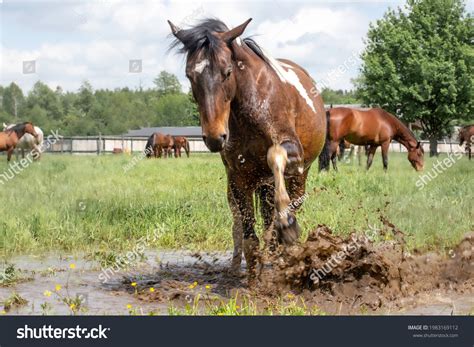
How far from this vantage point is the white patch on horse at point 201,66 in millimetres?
5438

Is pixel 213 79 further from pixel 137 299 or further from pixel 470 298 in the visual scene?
pixel 470 298

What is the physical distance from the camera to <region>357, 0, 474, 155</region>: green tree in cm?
4488

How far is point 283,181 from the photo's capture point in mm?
5898

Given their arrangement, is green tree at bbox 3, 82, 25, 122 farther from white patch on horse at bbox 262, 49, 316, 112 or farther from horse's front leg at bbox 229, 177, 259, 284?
horse's front leg at bbox 229, 177, 259, 284

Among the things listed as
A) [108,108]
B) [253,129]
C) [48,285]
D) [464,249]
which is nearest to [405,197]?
[464,249]

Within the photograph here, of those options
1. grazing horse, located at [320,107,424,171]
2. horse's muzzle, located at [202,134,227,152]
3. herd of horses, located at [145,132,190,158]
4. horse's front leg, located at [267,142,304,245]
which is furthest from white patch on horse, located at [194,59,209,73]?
herd of horses, located at [145,132,190,158]

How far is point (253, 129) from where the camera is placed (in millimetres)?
6156

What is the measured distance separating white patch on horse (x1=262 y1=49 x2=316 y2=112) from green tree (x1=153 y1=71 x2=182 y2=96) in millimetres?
112688

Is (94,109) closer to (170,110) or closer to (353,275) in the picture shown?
(170,110)

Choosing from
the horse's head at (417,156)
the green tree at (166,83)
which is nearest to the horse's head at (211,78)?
the horse's head at (417,156)

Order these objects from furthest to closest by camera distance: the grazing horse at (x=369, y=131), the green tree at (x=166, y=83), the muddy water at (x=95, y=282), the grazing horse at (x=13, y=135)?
the green tree at (x=166, y=83) < the grazing horse at (x=13, y=135) < the grazing horse at (x=369, y=131) < the muddy water at (x=95, y=282)

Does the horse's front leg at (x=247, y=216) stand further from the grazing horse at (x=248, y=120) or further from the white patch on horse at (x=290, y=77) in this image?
the white patch on horse at (x=290, y=77)

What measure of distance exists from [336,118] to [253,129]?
16223 mm

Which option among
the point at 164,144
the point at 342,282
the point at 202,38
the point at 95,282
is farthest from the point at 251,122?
the point at 164,144
